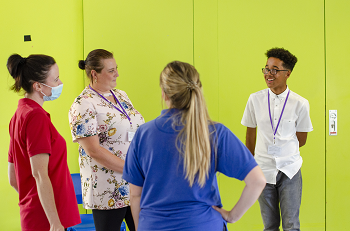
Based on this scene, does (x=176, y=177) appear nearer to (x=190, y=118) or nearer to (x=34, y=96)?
(x=190, y=118)

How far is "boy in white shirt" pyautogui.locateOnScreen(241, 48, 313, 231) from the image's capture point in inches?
93.7

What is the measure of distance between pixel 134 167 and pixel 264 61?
227 cm

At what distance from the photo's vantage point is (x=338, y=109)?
3.08 meters

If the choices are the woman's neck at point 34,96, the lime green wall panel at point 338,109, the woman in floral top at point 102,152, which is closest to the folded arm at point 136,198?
the woman in floral top at point 102,152

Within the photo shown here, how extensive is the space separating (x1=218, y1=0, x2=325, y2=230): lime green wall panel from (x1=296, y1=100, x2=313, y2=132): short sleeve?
67cm

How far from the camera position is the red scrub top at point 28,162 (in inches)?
56.2

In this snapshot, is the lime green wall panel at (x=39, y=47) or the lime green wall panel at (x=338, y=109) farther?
the lime green wall panel at (x=338, y=109)

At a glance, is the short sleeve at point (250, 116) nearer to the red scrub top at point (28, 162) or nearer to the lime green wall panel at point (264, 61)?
the lime green wall panel at point (264, 61)

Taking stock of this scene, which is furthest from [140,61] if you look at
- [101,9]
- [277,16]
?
[277,16]

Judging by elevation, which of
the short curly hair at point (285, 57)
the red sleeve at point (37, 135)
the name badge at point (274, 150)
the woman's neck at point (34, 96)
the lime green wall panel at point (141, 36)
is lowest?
the name badge at point (274, 150)

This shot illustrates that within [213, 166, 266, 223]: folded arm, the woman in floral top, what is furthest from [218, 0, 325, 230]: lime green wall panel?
[213, 166, 266, 223]: folded arm

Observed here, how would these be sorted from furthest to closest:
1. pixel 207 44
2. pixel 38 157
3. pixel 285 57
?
pixel 207 44 < pixel 285 57 < pixel 38 157

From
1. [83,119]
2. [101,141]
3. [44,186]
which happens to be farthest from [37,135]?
[101,141]

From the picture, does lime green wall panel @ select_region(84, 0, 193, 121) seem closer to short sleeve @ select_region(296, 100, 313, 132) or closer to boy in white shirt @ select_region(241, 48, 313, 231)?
boy in white shirt @ select_region(241, 48, 313, 231)
